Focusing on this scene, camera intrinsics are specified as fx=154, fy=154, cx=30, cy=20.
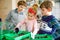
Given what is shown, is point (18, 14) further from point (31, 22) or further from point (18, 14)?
point (31, 22)

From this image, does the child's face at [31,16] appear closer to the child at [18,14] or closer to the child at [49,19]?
the child at [49,19]

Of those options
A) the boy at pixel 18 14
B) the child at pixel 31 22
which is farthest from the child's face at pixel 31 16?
the boy at pixel 18 14

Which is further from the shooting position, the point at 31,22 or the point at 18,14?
the point at 18,14

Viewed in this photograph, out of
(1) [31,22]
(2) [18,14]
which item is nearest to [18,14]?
(2) [18,14]

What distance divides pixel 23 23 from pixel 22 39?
1.16ft

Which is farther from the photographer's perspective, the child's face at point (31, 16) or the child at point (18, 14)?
the child at point (18, 14)

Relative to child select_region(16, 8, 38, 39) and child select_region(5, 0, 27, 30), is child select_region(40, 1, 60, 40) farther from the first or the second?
child select_region(5, 0, 27, 30)

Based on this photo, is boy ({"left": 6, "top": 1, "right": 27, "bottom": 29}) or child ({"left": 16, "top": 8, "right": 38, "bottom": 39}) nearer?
child ({"left": 16, "top": 8, "right": 38, "bottom": 39})

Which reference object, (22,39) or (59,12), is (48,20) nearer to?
(22,39)

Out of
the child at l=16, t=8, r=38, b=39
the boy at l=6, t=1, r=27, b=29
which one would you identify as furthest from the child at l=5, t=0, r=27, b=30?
the child at l=16, t=8, r=38, b=39

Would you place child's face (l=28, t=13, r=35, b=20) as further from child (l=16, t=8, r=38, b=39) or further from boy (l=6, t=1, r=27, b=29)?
boy (l=6, t=1, r=27, b=29)

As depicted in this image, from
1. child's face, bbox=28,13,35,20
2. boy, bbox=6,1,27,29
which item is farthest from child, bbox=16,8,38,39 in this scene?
boy, bbox=6,1,27,29

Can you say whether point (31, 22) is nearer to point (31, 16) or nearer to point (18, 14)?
point (31, 16)

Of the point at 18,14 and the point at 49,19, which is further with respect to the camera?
the point at 18,14
